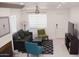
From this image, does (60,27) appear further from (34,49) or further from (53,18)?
(34,49)

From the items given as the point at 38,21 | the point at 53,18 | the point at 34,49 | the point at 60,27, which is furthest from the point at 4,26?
the point at 60,27

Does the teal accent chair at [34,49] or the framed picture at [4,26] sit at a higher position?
the framed picture at [4,26]

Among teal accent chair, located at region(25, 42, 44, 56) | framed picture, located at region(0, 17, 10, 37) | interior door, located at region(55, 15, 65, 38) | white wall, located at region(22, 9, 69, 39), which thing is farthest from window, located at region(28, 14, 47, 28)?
teal accent chair, located at region(25, 42, 44, 56)

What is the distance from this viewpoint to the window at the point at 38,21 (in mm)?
9836

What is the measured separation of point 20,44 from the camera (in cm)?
659

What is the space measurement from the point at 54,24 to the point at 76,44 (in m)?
4.11

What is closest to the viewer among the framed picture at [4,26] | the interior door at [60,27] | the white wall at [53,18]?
the framed picture at [4,26]

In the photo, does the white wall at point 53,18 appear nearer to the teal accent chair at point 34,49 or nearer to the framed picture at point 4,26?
the framed picture at point 4,26

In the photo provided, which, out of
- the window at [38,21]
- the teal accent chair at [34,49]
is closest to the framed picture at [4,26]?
the teal accent chair at [34,49]

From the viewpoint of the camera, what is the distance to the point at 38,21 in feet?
32.5

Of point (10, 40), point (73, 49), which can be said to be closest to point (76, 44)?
point (73, 49)

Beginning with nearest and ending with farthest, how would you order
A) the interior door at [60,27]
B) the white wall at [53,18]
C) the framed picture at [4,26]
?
the framed picture at [4,26] < the white wall at [53,18] < the interior door at [60,27]

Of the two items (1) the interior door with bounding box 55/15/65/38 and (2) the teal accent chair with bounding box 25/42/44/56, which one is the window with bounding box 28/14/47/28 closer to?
(1) the interior door with bounding box 55/15/65/38

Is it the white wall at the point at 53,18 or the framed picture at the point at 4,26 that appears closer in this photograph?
the framed picture at the point at 4,26
